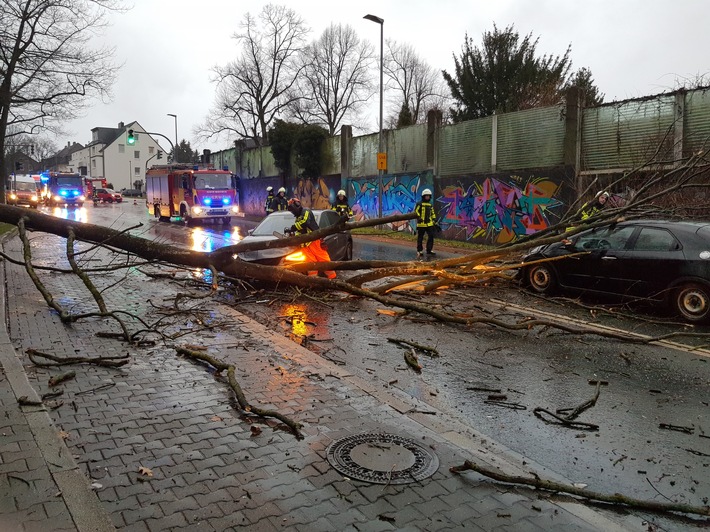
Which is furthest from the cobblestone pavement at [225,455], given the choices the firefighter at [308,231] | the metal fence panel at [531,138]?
the metal fence panel at [531,138]

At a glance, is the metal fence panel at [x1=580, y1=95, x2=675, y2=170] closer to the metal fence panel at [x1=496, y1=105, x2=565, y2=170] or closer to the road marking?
the metal fence panel at [x1=496, y1=105, x2=565, y2=170]

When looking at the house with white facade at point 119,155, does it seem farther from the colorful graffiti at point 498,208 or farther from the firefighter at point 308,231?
the firefighter at point 308,231

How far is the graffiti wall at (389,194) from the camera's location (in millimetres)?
24609

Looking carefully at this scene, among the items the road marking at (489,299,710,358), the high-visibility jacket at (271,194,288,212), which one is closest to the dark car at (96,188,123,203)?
the high-visibility jacket at (271,194,288,212)

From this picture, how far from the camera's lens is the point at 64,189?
150 ft

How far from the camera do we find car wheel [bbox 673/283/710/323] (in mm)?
7574

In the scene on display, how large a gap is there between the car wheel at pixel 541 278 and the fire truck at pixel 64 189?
150 feet

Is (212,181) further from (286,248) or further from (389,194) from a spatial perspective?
(286,248)

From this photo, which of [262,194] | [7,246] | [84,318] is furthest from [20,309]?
[262,194]

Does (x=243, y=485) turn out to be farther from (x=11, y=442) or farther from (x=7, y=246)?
(x=7, y=246)

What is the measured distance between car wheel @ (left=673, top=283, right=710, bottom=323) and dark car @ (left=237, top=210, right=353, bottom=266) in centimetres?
548

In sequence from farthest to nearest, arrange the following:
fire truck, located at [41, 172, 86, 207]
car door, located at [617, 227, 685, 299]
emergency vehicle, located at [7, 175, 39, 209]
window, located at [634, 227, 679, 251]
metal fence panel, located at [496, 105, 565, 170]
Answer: fire truck, located at [41, 172, 86, 207] → emergency vehicle, located at [7, 175, 39, 209] → metal fence panel, located at [496, 105, 565, 170] → window, located at [634, 227, 679, 251] → car door, located at [617, 227, 685, 299]

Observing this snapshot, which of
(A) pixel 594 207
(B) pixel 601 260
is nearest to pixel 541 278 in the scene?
(B) pixel 601 260

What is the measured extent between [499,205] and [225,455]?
18.3 m
